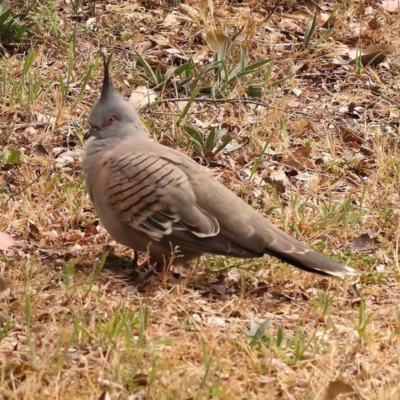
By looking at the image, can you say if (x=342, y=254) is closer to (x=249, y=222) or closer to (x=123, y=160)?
(x=249, y=222)

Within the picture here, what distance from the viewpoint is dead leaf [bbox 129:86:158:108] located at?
262 inches

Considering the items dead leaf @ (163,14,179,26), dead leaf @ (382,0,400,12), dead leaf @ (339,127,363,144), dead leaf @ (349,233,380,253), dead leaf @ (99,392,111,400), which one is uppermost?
dead leaf @ (382,0,400,12)

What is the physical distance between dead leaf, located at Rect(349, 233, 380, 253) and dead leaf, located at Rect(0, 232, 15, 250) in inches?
79.8

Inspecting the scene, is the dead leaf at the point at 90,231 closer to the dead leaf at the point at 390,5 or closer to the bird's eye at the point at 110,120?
the bird's eye at the point at 110,120

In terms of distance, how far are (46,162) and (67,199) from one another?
1.97ft

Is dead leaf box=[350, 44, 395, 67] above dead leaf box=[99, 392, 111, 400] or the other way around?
above

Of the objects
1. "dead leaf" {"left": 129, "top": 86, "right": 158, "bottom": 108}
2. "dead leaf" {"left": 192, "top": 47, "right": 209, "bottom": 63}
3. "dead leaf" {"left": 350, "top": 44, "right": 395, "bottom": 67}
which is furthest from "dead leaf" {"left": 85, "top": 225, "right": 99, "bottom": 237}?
"dead leaf" {"left": 350, "top": 44, "right": 395, "bottom": 67}

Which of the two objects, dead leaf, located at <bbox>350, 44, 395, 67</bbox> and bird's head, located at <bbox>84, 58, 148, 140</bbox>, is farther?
dead leaf, located at <bbox>350, 44, 395, 67</bbox>

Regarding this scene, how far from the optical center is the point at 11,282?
4.45m

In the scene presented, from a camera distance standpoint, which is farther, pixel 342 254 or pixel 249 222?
pixel 342 254

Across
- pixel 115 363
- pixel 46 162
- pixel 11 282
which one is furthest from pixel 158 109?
pixel 115 363

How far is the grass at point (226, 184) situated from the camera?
378 cm

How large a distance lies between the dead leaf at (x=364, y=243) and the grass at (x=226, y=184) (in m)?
0.07

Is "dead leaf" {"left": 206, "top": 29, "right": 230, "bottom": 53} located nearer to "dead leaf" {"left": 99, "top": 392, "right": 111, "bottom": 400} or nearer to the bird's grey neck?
the bird's grey neck
